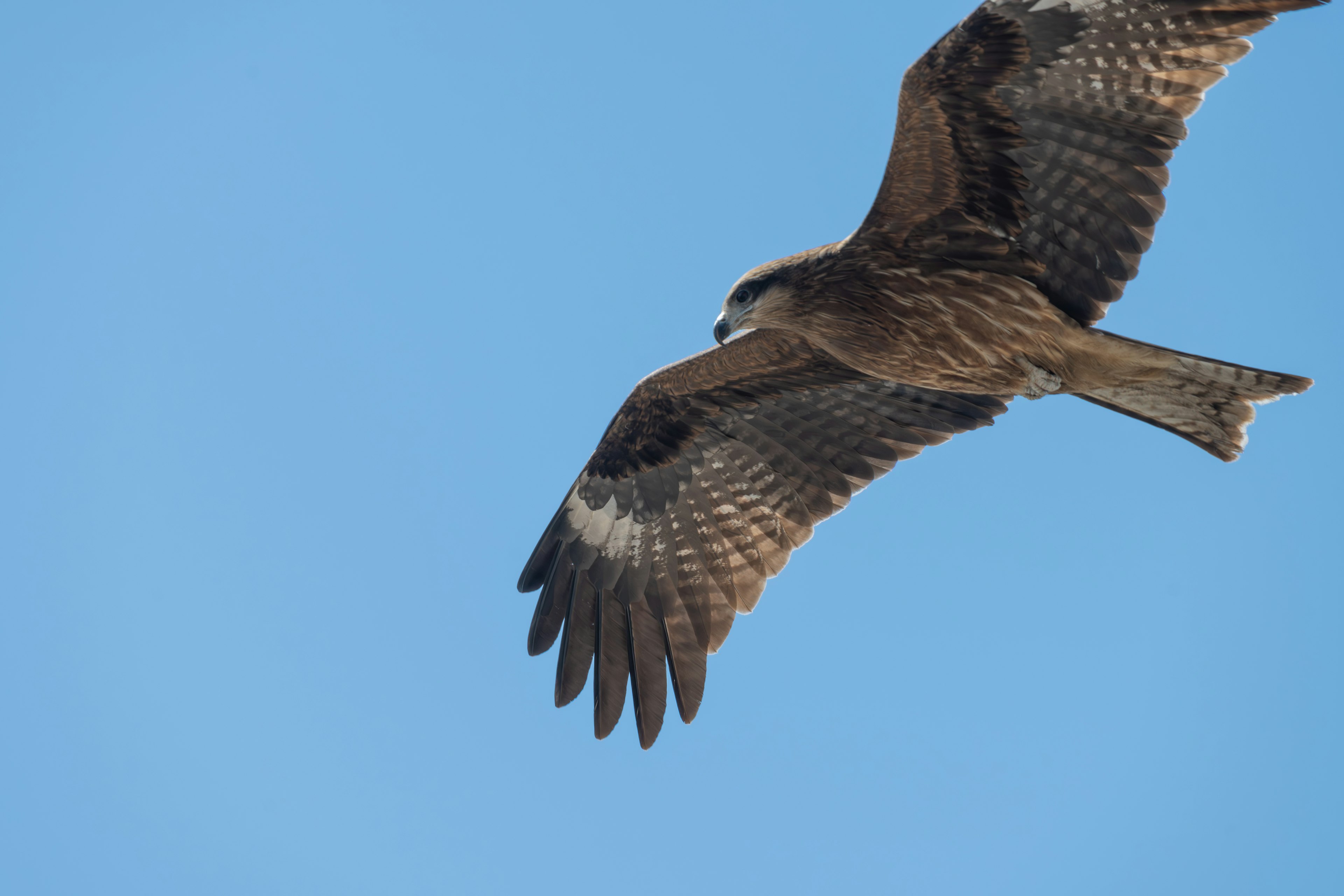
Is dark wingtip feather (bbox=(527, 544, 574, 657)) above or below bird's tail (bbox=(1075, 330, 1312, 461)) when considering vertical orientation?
above

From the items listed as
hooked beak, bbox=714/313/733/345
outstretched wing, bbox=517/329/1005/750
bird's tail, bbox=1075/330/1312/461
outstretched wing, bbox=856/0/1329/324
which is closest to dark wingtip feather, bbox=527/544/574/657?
outstretched wing, bbox=517/329/1005/750

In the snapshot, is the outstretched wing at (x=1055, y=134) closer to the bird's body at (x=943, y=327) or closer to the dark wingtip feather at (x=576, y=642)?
the bird's body at (x=943, y=327)

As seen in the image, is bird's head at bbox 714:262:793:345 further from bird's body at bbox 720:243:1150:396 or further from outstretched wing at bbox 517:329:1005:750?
outstretched wing at bbox 517:329:1005:750

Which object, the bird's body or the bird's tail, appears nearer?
the bird's tail

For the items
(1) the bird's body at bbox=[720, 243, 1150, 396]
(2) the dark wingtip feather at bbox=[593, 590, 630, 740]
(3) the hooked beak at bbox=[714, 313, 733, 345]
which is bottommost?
(2) the dark wingtip feather at bbox=[593, 590, 630, 740]

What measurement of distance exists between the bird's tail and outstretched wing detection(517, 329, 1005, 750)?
1.21 metres

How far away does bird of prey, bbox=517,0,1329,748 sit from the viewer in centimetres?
629

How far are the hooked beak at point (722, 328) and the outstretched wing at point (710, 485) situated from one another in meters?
0.36

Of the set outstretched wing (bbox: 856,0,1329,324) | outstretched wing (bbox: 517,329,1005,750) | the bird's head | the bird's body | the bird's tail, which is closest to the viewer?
outstretched wing (bbox: 856,0,1329,324)

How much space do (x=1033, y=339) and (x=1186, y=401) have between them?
3.40ft

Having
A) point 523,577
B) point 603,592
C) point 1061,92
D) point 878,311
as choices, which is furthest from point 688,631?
point 1061,92

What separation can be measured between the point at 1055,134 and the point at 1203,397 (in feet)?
6.37

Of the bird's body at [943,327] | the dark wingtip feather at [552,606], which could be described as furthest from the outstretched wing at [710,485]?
A: the bird's body at [943,327]

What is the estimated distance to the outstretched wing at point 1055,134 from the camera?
6.19 m
